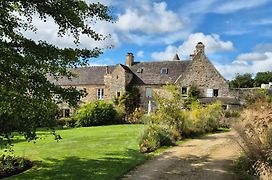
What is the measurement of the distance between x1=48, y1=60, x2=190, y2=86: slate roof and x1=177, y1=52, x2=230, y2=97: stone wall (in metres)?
1.96

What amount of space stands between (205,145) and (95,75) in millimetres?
33882

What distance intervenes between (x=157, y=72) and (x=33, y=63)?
37.4m

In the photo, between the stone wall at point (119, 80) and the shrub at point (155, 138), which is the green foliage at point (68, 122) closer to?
the stone wall at point (119, 80)

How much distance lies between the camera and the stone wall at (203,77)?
42.9m

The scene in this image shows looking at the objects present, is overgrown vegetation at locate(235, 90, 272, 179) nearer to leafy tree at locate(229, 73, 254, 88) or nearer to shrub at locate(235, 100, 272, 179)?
shrub at locate(235, 100, 272, 179)

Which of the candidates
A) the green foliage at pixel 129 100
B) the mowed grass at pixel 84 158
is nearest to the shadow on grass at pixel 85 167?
the mowed grass at pixel 84 158

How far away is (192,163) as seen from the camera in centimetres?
1402

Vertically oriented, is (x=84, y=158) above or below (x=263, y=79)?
below

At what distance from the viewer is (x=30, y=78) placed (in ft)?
36.2

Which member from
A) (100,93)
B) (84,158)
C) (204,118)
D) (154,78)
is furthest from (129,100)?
(84,158)

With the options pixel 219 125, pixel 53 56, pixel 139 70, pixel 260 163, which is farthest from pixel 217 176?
pixel 139 70

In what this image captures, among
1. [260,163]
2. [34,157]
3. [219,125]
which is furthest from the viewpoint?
[219,125]

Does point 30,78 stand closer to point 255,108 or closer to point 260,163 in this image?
point 260,163

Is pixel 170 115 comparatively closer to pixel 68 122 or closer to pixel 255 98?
pixel 255 98
